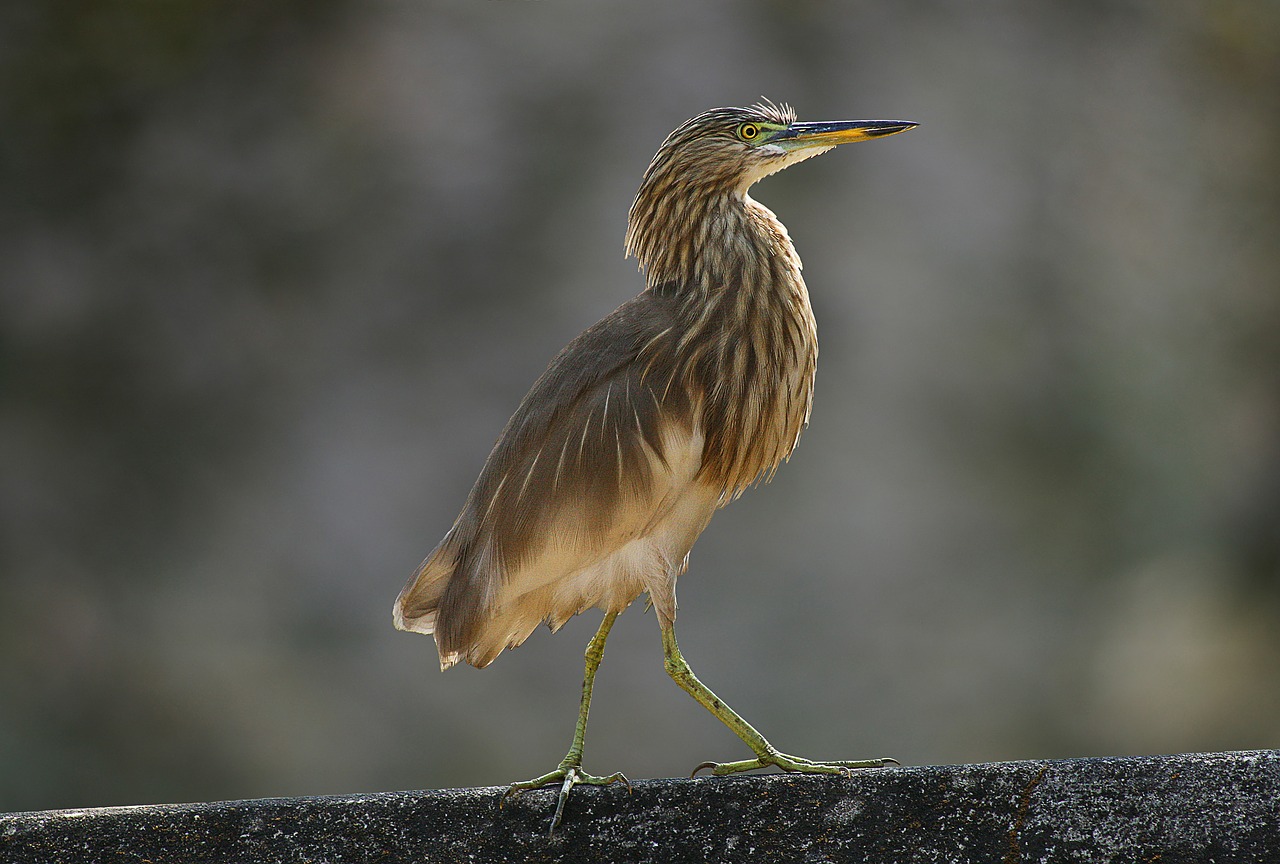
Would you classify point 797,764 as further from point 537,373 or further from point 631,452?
point 537,373

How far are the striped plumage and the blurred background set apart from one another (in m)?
2.91

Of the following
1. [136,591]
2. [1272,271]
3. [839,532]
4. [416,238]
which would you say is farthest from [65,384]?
[1272,271]

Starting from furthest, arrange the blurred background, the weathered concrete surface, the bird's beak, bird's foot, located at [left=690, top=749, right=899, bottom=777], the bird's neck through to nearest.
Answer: the blurred background, the bird's beak, the bird's neck, bird's foot, located at [left=690, top=749, right=899, bottom=777], the weathered concrete surface

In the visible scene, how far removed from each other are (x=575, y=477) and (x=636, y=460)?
0.10 meters

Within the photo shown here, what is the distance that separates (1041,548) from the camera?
16.2 feet

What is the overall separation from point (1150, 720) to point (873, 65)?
9.78 feet

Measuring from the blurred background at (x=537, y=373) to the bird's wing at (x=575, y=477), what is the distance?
9.58ft

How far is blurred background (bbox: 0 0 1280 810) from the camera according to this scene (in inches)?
187

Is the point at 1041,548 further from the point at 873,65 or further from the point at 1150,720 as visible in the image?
the point at 873,65

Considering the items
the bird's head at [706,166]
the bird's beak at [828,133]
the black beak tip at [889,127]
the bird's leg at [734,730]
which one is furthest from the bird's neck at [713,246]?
the bird's leg at [734,730]

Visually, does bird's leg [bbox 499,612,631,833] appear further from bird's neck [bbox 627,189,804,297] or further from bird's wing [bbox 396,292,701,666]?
bird's neck [bbox 627,189,804,297]

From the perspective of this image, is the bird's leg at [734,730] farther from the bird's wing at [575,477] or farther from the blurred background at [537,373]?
the blurred background at [537,373]

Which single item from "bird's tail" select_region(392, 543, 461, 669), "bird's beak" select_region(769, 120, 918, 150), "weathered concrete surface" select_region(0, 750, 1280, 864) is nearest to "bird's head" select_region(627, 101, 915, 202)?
"bird's beak" select_region(769, 120, 918, 150)

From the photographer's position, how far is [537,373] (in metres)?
4.95
